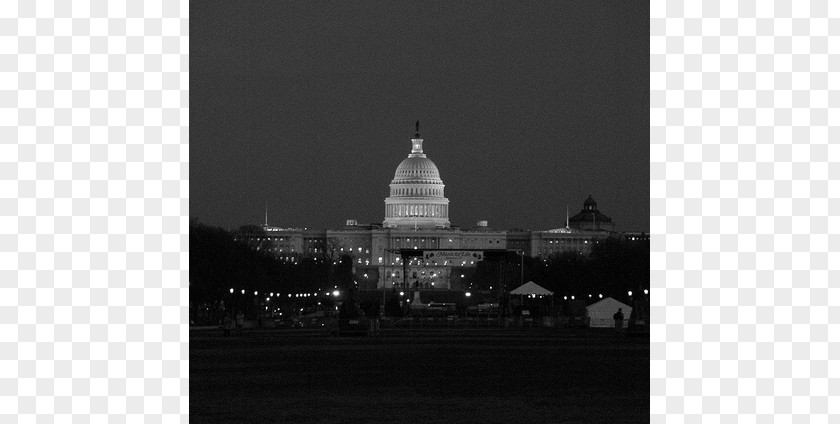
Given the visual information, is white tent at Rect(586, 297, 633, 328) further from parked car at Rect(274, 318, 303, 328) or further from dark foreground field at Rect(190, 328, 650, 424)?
dark foreground field at Rect(190, 328, 650, 424)

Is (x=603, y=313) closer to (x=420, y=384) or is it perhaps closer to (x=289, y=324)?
(x=289, y=324)

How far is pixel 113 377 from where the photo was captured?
13.9m

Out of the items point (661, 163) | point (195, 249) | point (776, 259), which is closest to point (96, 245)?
point (661, 163)

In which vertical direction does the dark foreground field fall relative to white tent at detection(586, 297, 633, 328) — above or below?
above

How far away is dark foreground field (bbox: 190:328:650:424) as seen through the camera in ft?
68.8

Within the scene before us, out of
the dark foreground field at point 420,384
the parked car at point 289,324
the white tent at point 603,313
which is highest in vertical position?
the dark foreground field at point 420,384

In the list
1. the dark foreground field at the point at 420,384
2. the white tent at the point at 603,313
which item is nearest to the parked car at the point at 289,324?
the white tent at the point at 603,313

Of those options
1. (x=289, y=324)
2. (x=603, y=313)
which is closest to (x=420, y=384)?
(x=603, y=313)

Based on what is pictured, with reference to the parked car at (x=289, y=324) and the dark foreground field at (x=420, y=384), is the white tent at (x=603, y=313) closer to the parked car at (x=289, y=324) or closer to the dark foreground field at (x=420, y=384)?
the parked car at (x=289, y=324)

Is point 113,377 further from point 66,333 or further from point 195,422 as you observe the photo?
point 195,422

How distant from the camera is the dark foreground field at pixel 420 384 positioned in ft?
68.8

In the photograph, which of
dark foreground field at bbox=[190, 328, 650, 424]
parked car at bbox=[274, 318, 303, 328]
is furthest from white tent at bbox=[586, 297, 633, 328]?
dark foreground field at bbox=[190, 328, 650, 424]

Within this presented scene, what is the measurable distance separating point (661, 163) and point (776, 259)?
3.90 ft

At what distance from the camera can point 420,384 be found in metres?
27.7
